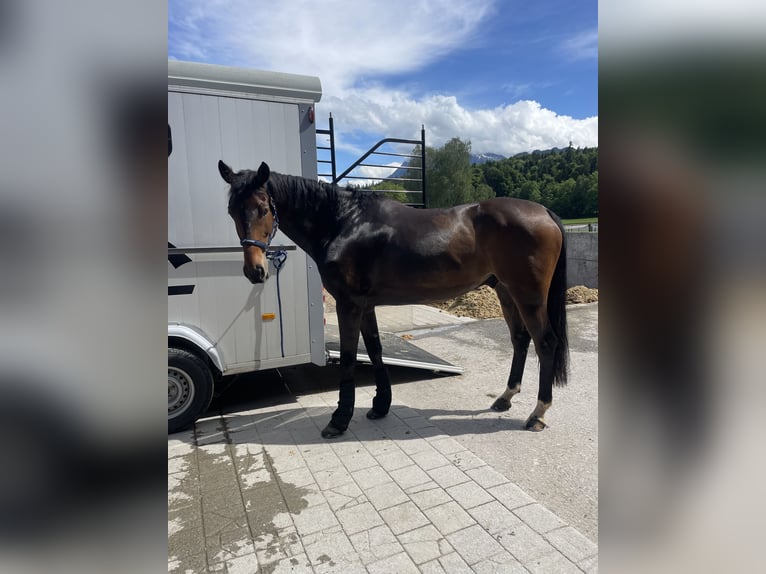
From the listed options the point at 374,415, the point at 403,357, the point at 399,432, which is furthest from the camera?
the point at 403,357

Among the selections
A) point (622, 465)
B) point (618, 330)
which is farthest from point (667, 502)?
point (618, 330)

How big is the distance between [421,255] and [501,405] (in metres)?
1.54

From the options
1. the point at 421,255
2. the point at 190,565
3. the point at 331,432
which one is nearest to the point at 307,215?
the point at 421,255

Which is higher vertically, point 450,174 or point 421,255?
point 450,174

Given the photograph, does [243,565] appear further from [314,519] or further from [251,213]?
[251,213]

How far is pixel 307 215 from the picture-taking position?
3.21m

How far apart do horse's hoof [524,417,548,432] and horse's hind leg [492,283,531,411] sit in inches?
15.1

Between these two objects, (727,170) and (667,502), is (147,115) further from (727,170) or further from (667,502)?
(667,502)

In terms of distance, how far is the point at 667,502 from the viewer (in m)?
0.45

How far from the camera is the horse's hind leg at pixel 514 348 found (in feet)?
12.1

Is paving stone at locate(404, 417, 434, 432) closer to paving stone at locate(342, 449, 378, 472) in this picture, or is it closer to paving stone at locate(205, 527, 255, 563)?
paving stone at locate(342, 449, 378, 472)

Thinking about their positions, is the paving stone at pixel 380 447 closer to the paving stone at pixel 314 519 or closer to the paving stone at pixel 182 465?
the paving stone at pixel 314 519

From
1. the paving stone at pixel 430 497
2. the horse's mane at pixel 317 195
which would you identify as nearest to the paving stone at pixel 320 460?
the paving stone at pixel 430 497

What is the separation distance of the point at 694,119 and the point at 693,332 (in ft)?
0.64
